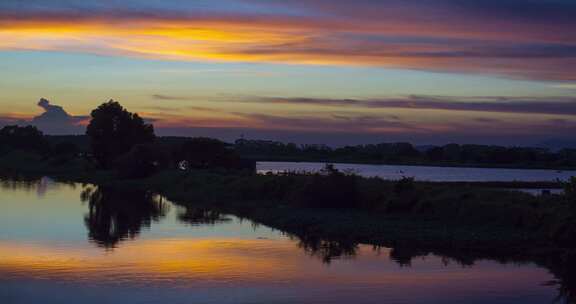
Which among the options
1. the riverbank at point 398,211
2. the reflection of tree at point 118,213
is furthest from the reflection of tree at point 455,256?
the reflection of tree at point 118,213

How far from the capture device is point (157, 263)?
77.6ft

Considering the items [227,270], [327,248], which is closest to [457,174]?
[327,248]

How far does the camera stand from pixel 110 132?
3533 inches

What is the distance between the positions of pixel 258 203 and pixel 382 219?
38.3 ft

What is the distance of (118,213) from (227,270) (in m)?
19.7

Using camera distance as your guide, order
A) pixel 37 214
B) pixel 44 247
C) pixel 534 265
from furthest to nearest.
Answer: pixel 37 214, pixel 44 247, pixel 534 265

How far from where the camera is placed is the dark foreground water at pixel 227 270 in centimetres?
1916

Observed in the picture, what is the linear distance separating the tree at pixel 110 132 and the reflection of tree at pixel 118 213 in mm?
28705

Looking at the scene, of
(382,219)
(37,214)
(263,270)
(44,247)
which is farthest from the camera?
(37,214)

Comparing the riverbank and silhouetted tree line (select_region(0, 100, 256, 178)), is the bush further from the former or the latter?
silhouetted tree line (select_region(0, 100, 256, 178))

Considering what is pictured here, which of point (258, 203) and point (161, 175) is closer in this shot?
point (258, 203)

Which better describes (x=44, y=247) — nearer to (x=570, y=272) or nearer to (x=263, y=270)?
(x=263, y=270)

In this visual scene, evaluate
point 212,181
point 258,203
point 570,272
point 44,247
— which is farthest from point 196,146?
point 570,272

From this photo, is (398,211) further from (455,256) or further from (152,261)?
(152,261)
